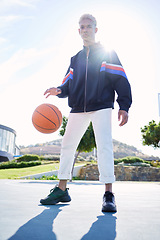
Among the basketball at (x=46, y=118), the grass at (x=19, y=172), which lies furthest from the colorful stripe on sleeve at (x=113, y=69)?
the grass at (x=19, y=172)

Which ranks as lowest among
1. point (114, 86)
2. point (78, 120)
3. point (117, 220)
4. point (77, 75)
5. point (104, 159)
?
point (117, 220)

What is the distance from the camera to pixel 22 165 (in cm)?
2645

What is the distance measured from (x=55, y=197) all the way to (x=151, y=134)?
25.1m

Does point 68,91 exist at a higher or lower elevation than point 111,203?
higher

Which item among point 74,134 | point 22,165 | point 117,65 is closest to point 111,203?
point 74,134

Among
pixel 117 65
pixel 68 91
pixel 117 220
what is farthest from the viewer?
pixel 68 91

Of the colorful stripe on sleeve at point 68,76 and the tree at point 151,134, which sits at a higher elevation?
the tree at point 151,134

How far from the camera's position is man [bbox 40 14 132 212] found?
248cm

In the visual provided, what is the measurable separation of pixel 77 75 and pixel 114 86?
53 cm

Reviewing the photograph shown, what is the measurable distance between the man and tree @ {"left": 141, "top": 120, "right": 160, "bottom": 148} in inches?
967

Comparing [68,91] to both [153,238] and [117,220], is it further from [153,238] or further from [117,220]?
[153,238]

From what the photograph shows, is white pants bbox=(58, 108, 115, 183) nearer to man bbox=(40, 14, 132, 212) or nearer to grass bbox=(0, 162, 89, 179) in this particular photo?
man bbox=(40, 14, 132, 212)

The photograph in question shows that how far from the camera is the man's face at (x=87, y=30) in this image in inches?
113

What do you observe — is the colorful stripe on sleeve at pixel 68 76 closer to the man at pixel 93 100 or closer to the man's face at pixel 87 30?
the man at pixel 93 100
